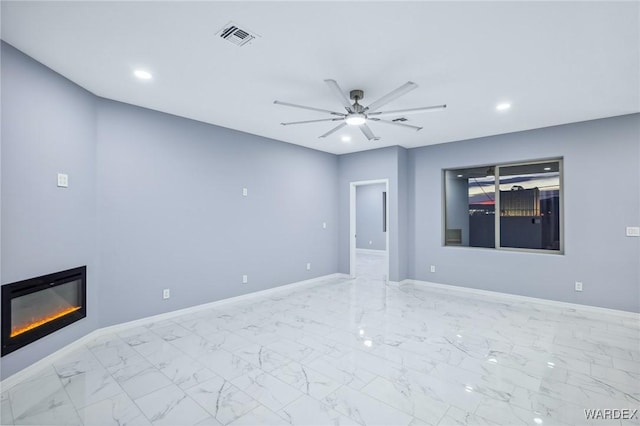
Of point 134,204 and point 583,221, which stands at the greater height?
point 134,204

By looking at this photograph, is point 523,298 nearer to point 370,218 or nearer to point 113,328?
point 370,218

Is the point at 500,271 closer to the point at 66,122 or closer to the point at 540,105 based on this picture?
the point at 540,105

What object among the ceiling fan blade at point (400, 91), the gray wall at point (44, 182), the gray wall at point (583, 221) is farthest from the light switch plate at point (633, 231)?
the gray wall at point (44, 182)

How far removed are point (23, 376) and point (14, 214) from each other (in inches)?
55.5

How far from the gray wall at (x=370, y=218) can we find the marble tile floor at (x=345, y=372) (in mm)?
5989

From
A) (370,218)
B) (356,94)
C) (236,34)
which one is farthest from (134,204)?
(370,218)

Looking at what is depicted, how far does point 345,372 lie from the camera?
105 inches

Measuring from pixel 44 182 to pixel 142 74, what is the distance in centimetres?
142

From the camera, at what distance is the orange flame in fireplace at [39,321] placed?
2.59m

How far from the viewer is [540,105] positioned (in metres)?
3.80

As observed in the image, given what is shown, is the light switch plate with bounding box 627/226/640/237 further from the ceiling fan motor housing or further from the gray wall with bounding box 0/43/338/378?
the gray wall with bounding box 0/43/338/378

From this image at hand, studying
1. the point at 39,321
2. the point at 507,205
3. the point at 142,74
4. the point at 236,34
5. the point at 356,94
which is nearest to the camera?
the point at 236,34

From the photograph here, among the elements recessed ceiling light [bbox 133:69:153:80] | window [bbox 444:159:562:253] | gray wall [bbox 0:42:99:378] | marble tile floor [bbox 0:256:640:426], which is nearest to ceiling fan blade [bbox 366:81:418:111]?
recessed ceiling light [bbox 133:69:153:80]

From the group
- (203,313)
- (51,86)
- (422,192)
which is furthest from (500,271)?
(51,86)
